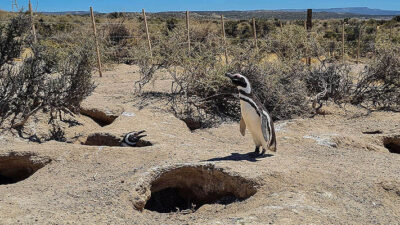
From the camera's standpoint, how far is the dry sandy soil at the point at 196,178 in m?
4.07

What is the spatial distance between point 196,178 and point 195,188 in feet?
0.44

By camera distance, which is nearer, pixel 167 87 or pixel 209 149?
pixel 209 149

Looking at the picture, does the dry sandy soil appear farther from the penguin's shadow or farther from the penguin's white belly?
the penguin's white belly

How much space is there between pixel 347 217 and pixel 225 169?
55.8 inches

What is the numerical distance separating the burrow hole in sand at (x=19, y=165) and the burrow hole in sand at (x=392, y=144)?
5.42 metres

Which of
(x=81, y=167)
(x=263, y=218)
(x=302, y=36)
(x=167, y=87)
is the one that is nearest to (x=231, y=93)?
(x=167, y=87)

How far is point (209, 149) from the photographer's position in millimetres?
6027

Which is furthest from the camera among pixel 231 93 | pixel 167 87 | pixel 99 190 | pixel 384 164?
pixel 167 87

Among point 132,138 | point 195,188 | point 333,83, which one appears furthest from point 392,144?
point 132,138

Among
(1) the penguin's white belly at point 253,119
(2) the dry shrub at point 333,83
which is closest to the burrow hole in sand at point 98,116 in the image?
(1) the penguin's white belly at point 253,119

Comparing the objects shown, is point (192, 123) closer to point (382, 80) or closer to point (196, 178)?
point (196, 178)

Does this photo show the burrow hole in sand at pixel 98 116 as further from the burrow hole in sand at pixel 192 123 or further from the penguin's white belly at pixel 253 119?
the penguin's white belly at pixel 253 119

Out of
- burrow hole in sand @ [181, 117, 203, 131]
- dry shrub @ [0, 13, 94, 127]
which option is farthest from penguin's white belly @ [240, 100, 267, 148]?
dry shrub @ [0, 13, 94, 127]

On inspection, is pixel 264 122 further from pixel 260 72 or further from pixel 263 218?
pixel 260 72
